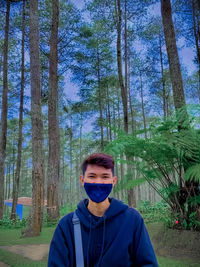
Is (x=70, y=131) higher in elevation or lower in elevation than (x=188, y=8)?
lower

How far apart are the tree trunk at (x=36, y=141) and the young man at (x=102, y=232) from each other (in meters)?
4.59

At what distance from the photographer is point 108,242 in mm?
1266

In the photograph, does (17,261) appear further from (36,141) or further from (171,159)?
(36,141)

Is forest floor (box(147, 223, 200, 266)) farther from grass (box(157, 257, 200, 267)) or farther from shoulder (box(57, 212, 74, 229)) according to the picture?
shoulder (box(57, 212, 74, 229))

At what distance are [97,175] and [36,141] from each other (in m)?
4.73

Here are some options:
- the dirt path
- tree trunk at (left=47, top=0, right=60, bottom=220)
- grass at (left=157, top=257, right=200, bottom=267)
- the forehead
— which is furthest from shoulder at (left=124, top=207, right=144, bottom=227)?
tree trunk at (left=47, top=0, right=60, bottom=220)

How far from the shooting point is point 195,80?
16.2 meters

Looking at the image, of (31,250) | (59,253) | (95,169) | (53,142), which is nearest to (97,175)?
(95,169)

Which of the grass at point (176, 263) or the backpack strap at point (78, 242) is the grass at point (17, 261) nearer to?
the grass at point (176, 263)

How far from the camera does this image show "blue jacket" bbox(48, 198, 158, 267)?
1.23 metres

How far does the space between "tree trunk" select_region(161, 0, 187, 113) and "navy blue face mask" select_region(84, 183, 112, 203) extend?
3656mm

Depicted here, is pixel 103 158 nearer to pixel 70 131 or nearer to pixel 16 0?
pixel 16 0

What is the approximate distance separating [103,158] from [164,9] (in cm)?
536

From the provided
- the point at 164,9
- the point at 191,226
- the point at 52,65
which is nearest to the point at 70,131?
the point at 52,65
